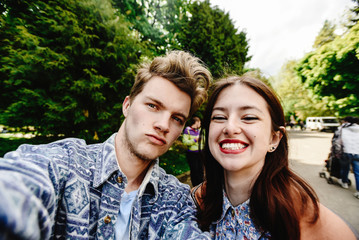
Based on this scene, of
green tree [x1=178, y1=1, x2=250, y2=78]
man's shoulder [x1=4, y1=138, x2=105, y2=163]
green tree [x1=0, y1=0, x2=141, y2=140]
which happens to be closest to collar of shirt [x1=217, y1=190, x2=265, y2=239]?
man's shoulder [x1=4, y1=138, x2=105, y2=163]

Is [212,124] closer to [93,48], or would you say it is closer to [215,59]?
[93,48]

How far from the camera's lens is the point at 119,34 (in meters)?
3.96

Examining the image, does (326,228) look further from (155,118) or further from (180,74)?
(180,74)

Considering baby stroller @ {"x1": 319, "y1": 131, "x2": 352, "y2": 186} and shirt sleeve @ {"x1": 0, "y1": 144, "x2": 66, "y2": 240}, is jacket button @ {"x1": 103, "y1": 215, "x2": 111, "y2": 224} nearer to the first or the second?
shirt sleeve @ {"x1": 0, "y1": 144, "x2": 66, "y2": 240}

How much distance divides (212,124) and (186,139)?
3.46 metres

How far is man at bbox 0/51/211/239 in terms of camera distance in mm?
1118

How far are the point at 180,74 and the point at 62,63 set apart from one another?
3015 mm

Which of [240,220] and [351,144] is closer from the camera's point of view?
[240,220]

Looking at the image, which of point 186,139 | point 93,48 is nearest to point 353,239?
point 186,139

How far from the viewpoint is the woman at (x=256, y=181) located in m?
1.30

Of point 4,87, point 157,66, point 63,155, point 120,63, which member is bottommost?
point 63,155

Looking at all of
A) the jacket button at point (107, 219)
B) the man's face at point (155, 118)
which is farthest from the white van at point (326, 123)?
the jacket button at point (107, 219)

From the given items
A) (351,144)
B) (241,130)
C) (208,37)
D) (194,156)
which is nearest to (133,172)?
(241,130)

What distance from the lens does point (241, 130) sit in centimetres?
139
